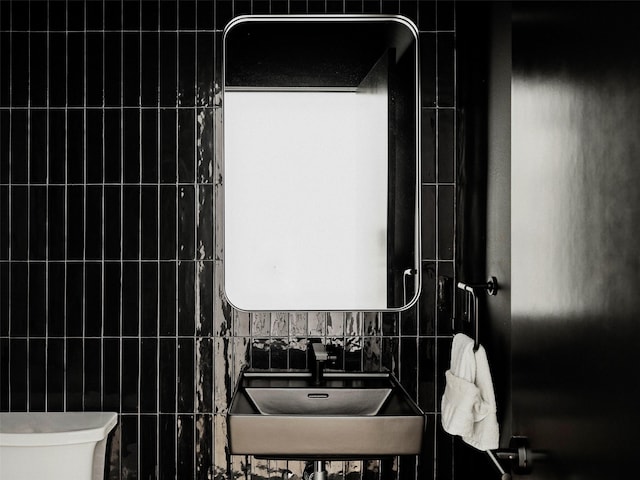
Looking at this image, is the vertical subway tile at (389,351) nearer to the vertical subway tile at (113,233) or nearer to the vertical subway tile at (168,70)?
the vertical subway tile at (113,233)

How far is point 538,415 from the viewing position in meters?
1.09

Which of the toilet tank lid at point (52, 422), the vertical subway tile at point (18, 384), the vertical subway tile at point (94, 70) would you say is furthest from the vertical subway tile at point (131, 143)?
the toilet tank lid at point (52, 422)

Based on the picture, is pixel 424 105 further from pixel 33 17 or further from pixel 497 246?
pixel 33 17

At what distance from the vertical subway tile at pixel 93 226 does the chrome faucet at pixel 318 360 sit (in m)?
0.79

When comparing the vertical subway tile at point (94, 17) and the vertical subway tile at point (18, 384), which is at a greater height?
the vertical subway tile at point (94, 17)

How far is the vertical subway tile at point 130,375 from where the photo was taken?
7.05 feet

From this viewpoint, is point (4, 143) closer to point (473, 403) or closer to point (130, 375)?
point (130, 375)

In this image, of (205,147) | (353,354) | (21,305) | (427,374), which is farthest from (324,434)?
(21,305)

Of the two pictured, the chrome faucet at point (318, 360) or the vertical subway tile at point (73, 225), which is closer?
the chrome faucet at point (318, 360)

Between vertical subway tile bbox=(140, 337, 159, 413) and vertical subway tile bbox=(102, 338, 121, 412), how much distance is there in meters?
0.06

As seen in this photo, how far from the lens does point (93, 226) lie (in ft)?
7.06

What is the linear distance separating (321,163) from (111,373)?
1008 mm

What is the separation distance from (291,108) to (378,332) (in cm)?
83

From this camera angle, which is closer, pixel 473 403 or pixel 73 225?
pixel 473 403
